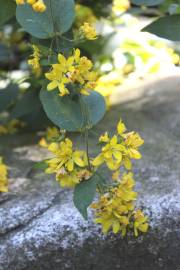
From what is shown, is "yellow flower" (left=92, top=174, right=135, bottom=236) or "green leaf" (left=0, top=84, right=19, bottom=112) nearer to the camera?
"yellow flower" (left=92, top=174, right=135, bottom=236)

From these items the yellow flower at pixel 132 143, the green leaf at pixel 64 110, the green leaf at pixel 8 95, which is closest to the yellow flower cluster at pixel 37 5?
the green leaf at pixel 64 110

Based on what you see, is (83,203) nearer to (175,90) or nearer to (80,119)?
(80,119)

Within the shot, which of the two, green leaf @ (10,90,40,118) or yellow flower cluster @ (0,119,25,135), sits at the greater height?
green leaf @ (10,90,40,118)

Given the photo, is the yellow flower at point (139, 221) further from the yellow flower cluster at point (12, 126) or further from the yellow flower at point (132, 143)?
the yellow flower cluster at point (12, 126)

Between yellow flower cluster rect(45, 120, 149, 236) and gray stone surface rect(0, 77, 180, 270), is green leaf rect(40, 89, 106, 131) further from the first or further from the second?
gray stone surface rect(0, 77, 180, 270)

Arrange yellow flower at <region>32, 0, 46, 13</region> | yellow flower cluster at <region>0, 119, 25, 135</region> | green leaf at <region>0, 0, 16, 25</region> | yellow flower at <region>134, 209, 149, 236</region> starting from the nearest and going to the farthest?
yellow flower at <region>32, 0, 46, 13</region> < yellow flower at <region>134, 209, 149, 236</region> < green leaf at <region>0, 0, 16, 25</region> < yellow flower cluster at <region>0, 119, 25, 135</region>

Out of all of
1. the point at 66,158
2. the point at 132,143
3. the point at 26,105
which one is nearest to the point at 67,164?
the point at 66,158

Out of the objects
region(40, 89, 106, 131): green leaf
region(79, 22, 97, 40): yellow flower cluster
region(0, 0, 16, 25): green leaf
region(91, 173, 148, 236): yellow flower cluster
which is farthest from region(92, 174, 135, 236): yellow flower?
region(0, 0, 16, 25): green leaf

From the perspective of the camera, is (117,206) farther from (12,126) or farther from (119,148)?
(12,126)
